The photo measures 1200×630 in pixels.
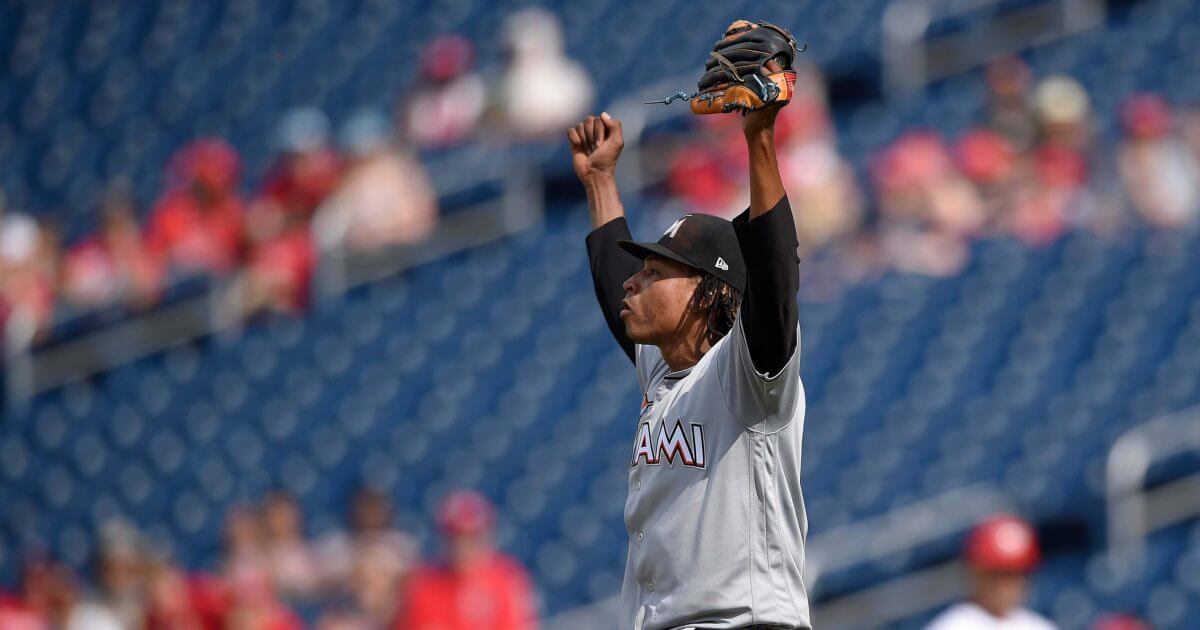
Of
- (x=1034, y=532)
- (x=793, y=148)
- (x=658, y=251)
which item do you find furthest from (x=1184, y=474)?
(x=658, y=251)

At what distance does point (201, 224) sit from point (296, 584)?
2.31 m

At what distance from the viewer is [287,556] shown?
22.2ft

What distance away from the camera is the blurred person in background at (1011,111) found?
8266 mm

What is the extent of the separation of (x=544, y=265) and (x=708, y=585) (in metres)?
5.91

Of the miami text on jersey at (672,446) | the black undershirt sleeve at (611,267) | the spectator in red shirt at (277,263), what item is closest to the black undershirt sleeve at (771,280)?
the miami text on jersey at (672,446)

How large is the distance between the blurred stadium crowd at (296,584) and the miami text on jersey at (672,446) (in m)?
3.51

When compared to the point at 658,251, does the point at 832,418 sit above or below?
above

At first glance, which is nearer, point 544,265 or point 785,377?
point 785,377

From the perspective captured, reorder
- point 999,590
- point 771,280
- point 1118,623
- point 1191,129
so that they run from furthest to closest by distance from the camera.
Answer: point 1191,129, point 1118,623, point 999,590, point 771,280

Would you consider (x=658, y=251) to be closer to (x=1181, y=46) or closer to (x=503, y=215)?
(x=503, y=215)

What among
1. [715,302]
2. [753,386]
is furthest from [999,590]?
[753,386]

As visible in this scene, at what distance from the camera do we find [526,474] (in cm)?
754

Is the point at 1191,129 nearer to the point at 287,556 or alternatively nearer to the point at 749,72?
the point at 287,556

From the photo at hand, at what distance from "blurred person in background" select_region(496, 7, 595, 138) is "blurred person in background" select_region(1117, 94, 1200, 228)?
2.67 metres
